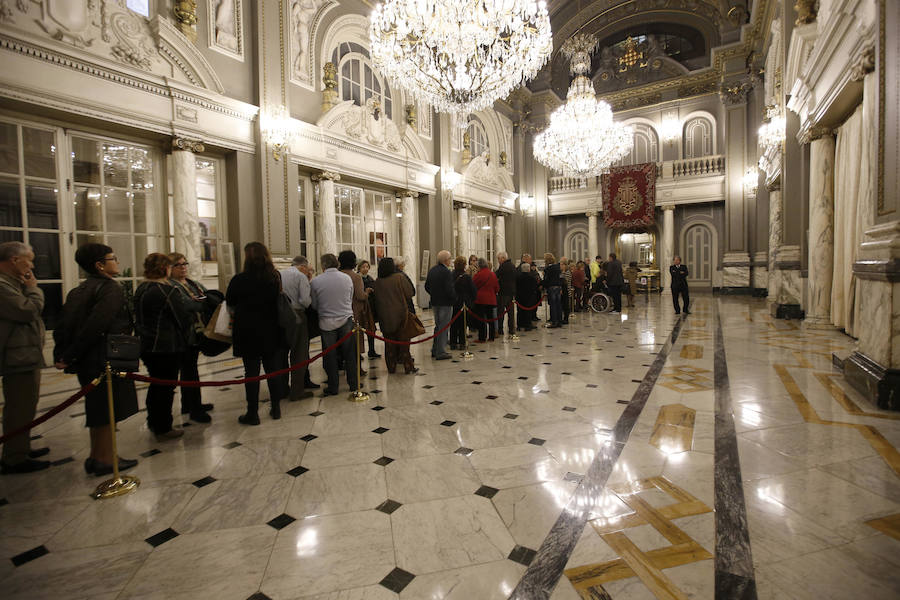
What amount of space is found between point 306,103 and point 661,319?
8.68 meters

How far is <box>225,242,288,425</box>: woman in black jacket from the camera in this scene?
3.58 metres

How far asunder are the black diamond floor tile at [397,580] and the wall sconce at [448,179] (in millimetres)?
11528

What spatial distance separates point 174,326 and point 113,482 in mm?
1100

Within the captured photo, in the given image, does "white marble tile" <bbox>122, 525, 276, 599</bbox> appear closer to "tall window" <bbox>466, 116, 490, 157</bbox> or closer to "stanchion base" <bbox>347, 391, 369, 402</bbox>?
"stanchion base" <bbox>347, 391, 369, 402</bbox>

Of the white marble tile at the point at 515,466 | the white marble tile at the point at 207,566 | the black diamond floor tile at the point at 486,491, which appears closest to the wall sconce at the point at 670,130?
the white marble tile at the point at 515,466

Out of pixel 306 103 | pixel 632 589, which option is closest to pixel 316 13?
pixel 306 103

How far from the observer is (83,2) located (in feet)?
18.6

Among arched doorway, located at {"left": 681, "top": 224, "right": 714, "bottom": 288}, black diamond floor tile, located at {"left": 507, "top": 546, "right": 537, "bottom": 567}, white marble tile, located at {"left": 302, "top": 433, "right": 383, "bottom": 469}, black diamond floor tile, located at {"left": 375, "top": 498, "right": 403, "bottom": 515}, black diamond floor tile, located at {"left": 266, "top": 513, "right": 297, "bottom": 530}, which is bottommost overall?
black diamond floor tile, located at {"left": 266, "top": 513, "right": 297, "bottom": 530}

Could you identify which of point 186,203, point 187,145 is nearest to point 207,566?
point 186,203

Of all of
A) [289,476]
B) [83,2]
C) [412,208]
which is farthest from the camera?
[412,208]

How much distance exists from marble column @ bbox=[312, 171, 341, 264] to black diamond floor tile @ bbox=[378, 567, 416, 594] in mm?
7920

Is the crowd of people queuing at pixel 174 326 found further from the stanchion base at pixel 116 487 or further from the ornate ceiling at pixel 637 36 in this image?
the ornate ceiling at pixel 637 36

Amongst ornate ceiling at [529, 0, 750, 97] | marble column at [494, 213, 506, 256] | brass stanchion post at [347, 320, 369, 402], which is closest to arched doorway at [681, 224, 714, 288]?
ornate ceiling at [529, 0, 750, 97]

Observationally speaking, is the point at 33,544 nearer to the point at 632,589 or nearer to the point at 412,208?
the point at 632,589
